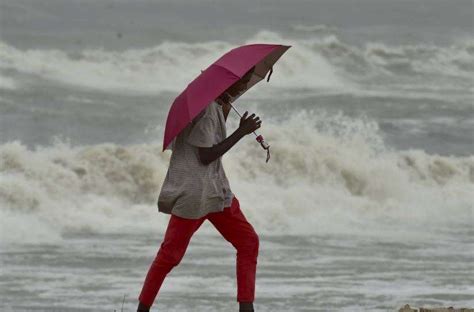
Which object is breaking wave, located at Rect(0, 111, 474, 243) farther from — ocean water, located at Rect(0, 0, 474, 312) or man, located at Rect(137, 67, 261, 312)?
man, located at Rect(137, 67, 261, 312)

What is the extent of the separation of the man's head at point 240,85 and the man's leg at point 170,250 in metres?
0.69

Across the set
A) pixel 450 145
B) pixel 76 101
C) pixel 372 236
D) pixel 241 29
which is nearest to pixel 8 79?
pixel 76 101

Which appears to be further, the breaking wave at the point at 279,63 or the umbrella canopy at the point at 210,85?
the breaking wave at the point at 279,63

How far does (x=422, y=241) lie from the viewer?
59.6 ft

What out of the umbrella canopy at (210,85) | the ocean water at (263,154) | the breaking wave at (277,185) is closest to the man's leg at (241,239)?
the umbrella canopy at (210,85)

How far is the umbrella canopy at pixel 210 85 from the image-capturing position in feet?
23.3

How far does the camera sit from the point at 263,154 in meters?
24.2

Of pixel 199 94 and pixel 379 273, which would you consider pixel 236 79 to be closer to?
pixel 199 94

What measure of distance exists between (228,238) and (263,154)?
16.9 m

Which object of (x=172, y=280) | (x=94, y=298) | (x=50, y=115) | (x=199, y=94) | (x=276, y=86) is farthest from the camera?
(x=276, y=86)

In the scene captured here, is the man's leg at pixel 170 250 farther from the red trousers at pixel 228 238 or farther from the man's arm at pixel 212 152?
the man's arm at pixel 212 152

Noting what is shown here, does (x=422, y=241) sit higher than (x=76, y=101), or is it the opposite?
(x=76, y=101)

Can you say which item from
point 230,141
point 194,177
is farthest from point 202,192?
point 230,141

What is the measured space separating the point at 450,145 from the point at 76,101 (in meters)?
7.11
